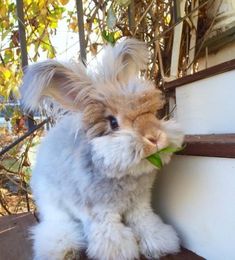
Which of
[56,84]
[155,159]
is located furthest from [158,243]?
[56,84]

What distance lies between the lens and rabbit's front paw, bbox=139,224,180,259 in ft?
3.29

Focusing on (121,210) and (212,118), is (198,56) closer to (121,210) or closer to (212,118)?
(212,118)

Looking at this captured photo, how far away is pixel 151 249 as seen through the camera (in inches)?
39.5

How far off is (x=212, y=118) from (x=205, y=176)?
1.05ft

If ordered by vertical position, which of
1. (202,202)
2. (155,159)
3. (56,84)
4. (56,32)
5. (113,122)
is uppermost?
(56,32)

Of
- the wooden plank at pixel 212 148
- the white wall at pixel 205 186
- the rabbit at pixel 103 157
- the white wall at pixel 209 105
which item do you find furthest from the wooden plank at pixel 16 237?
the white wall at pixel 209 105

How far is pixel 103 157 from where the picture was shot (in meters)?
0.89

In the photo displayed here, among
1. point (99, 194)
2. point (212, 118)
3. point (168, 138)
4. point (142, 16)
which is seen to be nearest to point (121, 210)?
point (99, 194)

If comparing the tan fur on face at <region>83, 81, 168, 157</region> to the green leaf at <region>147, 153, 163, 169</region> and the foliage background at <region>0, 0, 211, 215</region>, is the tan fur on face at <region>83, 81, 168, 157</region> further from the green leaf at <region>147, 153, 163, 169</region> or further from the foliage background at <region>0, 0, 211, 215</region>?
the foliage background at <region>0, 0, 211, 215</region>

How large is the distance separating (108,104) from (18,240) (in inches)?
25.6

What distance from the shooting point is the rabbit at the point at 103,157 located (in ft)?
2.94

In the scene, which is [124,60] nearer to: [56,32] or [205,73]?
[205,73]

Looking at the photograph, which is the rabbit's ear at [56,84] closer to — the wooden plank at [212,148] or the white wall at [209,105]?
the wooden plank at [212,148]

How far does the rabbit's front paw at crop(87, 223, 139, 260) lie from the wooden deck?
0.22 ft
